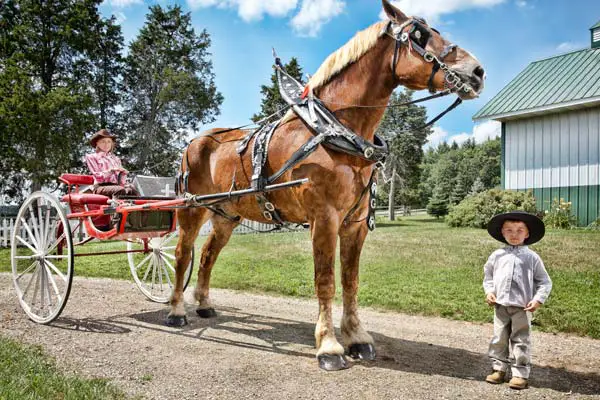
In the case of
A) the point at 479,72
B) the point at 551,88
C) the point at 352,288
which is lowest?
A: the point at 352,288

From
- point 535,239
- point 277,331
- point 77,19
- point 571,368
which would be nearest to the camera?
point 535,239

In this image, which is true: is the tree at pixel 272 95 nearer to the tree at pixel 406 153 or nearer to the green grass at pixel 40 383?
the tree at pixel 406 153

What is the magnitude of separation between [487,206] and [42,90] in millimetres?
19755

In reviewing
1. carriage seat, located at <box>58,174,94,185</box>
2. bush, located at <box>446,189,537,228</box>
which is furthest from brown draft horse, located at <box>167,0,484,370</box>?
bush, located at <box>446,189,537,228</box>

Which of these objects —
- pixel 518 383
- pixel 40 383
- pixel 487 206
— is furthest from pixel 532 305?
pixel 487 206

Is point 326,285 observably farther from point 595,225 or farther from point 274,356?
point 595,225

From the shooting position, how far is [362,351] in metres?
4.34

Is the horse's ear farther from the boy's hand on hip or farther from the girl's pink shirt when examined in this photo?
the girl's pink shirt

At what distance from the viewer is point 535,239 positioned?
3770mm

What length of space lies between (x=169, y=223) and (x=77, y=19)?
20.4m

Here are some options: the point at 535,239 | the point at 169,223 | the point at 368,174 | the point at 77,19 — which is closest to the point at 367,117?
the point at 368,174

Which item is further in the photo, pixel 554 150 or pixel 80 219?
pixel 554 150

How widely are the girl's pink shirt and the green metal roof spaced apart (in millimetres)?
13417

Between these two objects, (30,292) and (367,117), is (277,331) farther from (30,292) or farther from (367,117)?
(30,292)
